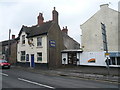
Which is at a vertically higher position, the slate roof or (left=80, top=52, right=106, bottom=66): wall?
the slate roof

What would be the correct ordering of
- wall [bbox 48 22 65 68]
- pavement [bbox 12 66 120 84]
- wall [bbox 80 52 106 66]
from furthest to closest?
wall [bbox 48 22 65 68]
wall [bbox 80 52 106 66]
pavement [bbox 12 66 120 84]

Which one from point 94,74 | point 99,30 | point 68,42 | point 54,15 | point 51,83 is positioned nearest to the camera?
point 51,83

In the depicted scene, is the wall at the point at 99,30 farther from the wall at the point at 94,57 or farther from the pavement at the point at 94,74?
the pavement at the point at 94,74

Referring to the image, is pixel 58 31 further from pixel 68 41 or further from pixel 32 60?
pixel 32 60

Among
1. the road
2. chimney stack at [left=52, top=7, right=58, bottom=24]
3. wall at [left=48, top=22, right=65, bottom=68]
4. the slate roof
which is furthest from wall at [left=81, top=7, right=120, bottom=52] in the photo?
the road

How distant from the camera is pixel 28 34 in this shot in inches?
957

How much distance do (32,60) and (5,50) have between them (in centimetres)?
1371

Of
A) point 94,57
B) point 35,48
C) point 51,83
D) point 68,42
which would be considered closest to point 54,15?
point 35,48

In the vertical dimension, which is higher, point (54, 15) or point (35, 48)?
point (54, 15)

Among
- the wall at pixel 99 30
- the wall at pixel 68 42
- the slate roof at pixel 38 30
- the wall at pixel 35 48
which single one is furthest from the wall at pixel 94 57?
Answer: the slate roof at pixel 38 30

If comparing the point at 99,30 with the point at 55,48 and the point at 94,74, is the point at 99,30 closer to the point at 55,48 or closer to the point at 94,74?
the point at 55,48

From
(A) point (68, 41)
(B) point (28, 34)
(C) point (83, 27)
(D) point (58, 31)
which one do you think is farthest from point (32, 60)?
(C) point (83, 27)

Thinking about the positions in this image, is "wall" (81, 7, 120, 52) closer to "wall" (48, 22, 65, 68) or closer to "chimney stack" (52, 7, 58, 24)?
"wall" (48, 22, 65, 68)

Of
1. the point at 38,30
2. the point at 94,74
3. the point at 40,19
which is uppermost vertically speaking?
the point at 40,19
